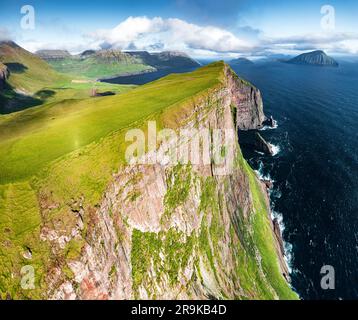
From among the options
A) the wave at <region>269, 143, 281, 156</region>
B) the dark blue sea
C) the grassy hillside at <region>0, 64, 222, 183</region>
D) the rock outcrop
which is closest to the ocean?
the dark blue sea

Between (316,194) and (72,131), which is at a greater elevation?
(72,131)

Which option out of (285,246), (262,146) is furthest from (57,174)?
(262,146)

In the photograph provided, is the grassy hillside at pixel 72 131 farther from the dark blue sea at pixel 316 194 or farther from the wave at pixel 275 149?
the wave at pixel 275 149

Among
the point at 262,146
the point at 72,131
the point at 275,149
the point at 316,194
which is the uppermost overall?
the point at 72,131

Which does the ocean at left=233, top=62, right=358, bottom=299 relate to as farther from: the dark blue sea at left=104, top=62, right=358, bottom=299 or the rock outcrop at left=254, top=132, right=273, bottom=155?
the rock outcrop at left=254, top=132, right=273, bottom=155

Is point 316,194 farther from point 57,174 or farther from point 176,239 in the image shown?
point 57,174

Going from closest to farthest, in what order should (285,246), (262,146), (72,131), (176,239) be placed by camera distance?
(72,131) < (176,239) < (285,246) < (262,146)

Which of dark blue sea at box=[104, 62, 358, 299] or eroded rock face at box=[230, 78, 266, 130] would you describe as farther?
eroded rock face at box=[230, 78, 266, 130]

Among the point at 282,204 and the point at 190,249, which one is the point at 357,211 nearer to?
the point at 282,204
